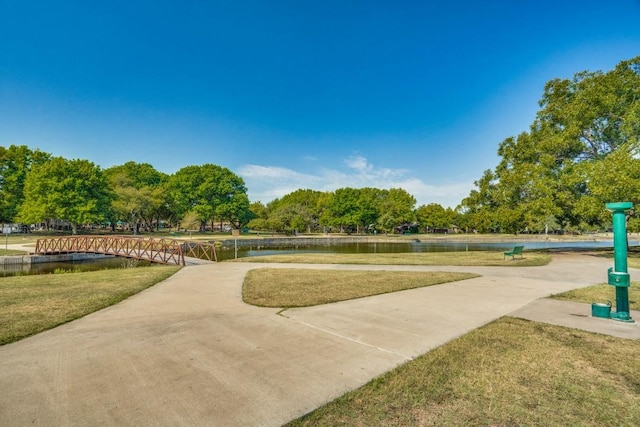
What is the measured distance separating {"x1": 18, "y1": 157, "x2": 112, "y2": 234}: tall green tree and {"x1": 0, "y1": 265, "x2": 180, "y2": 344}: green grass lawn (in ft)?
131

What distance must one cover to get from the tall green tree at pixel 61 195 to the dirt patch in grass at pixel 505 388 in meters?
53.1

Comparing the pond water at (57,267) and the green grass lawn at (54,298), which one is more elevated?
the green grass lawn at (54,298)

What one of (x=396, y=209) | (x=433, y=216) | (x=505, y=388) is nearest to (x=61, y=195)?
(x=505, y=388)

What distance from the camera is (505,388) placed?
3.64 metres

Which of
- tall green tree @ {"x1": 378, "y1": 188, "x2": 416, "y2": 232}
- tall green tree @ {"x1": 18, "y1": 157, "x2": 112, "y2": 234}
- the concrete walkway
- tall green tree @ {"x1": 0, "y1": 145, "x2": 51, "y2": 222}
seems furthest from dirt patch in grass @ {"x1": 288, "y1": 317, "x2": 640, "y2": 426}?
tall green tree @ {"x1": 378, "y1": 188, "x2": 416, "y2": 232}

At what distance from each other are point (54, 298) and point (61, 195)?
45.8 m

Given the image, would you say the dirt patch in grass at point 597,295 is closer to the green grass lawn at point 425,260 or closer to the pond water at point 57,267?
the green grass lawn at point 425,260

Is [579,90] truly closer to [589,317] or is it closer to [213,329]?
[589,317]

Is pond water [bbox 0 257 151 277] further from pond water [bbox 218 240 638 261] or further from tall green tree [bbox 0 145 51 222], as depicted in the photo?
tall green tree [bbox 0 145 51 222]

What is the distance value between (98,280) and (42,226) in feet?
287

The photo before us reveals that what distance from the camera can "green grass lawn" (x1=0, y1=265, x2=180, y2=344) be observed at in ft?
20.1

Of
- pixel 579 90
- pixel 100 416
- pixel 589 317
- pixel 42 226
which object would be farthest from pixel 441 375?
pixel 42 226

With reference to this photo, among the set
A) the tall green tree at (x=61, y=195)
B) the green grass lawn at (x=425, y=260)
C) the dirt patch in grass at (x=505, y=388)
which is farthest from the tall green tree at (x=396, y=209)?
the dirt patch in grass at (x=505, y=388)

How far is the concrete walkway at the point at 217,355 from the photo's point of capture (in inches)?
129
